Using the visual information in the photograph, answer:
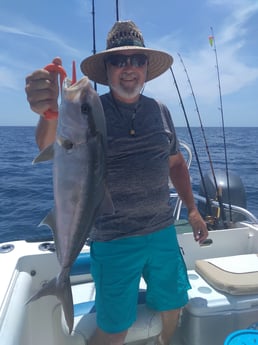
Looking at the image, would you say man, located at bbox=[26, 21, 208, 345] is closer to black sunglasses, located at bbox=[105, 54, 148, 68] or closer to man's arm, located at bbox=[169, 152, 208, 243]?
black sunglasses, located at bbox=[105, 54, 148, 68]

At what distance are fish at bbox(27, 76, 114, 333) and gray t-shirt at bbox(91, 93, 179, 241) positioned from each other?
0.44m

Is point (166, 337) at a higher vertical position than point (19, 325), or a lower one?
lower

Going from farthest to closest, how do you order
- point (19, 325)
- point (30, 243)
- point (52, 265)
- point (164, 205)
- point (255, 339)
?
point (30, 243) → point (52, 265) → point (164, 205) → point (19, 325) → point (255, 339)

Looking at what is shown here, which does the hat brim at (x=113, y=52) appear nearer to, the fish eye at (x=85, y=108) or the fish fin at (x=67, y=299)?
the fish eye at (x=85, y=108)

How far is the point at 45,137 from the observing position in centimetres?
199

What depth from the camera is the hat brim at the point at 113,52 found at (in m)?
2.21

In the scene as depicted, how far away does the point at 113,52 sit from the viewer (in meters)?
2.21

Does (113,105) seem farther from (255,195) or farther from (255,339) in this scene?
(255,195)

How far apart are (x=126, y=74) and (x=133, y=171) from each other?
644mm

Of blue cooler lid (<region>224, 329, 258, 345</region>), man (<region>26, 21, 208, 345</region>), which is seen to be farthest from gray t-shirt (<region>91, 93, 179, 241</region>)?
blue cooler lid (<region>224, 329, 258, 345</region>)

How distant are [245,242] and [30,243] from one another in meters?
2.23

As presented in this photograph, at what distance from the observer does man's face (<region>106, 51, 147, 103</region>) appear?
2.21m

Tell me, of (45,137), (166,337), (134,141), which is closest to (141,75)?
(134,141)

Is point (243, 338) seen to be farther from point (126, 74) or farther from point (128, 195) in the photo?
point (126, 74)
